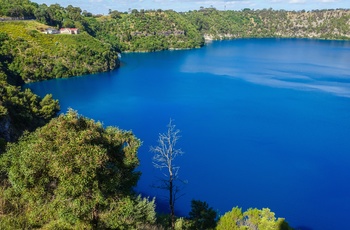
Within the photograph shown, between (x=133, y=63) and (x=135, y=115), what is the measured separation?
198ft

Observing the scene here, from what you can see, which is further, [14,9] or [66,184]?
[14,9]

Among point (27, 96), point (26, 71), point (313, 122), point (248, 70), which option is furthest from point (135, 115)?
point (248, 70)

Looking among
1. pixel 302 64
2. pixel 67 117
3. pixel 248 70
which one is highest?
pixel 302 64

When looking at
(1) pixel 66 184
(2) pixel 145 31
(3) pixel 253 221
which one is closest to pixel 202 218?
(3) pixel 253 221

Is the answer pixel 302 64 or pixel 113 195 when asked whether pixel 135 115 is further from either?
pixel 302 64

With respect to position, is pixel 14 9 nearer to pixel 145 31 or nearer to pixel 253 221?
pixel 145 31

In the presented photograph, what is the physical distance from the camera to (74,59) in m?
92.4

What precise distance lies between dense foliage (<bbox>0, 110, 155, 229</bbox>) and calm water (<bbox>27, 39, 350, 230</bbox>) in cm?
2116

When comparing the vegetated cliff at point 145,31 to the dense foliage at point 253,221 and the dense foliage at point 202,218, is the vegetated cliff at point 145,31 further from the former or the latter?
the dense foliage at point 253,221

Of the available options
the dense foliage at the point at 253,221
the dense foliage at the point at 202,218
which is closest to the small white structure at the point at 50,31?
the dense foliage at the point at 202,218

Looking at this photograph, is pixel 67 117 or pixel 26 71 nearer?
pixel 67 117

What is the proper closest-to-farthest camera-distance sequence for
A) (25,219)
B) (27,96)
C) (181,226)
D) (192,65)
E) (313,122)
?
(25,219), (181,226), (27,96), (313,122), (192,65)

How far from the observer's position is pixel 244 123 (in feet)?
179

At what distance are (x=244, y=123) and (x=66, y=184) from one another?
46.7m
